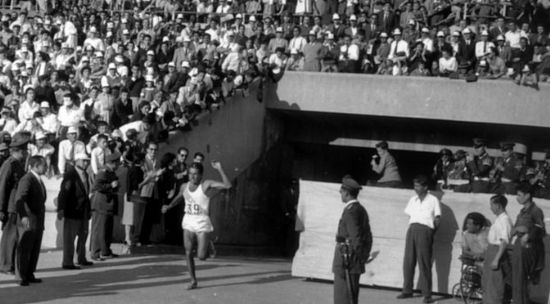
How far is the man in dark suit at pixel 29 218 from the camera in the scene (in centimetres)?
1420

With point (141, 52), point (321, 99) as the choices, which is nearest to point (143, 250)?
point (321, 99)

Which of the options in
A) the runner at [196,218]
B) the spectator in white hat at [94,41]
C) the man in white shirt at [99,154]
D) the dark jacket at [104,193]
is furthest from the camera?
the spectator in white hat at [94,41]

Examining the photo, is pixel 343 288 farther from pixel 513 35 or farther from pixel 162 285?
pixel 513 35

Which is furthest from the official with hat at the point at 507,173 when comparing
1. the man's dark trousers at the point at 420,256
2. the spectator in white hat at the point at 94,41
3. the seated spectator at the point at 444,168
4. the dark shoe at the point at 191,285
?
the spectator in white hat at the point at 94,41

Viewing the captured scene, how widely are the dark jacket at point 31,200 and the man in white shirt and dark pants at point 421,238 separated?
4795 mm

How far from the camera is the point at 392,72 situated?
77.4 ft

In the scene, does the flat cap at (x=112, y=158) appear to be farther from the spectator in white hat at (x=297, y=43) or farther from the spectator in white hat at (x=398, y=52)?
the spectator in white hat at (x=297, y=43)

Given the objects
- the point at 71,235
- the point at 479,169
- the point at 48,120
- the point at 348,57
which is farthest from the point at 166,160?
the point at 348,57

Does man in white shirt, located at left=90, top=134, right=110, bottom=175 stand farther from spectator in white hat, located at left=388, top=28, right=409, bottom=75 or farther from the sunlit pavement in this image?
spectator in white hat, located at left=388, top=28, right=409, bottom=75

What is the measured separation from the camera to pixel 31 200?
47.0ft

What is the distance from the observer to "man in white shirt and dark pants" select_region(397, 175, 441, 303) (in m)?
15.0

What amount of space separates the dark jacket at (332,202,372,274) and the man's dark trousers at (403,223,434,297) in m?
2.59

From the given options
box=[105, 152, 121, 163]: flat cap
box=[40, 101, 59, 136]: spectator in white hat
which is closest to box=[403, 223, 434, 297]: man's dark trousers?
box=[105, 152, 121, 163]: flat cap

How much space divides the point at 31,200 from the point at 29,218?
0.23 metres
